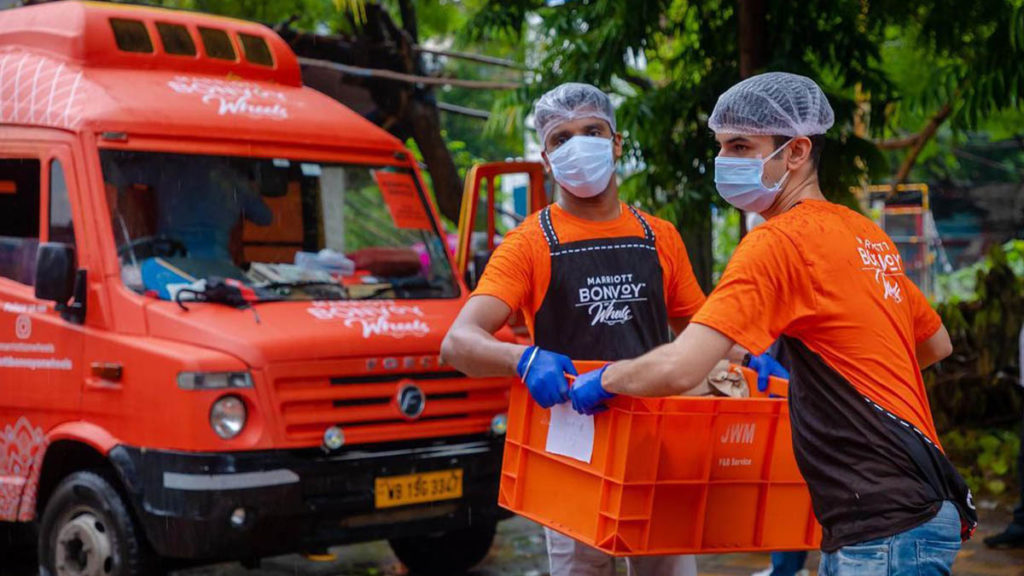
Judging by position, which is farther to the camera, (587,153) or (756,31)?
(756,31)

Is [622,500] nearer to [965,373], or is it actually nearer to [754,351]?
[754,351]

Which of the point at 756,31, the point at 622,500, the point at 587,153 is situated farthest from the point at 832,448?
the point at 756,31

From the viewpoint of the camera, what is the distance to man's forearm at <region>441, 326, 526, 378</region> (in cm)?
372

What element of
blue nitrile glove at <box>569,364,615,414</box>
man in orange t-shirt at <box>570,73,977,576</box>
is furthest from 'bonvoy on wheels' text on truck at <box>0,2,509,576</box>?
man in orange t-shirt at <box>570,73,977,576</box>

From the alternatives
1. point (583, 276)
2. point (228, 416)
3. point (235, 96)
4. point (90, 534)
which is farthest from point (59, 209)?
point (583, 276)

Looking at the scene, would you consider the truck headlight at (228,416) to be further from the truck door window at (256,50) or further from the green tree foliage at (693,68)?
the green tree foliage at (693,68)

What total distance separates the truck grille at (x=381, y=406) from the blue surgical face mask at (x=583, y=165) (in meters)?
2.03

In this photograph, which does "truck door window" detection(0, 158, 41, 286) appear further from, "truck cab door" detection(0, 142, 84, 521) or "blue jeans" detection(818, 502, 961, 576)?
"blue jeans" detection(818, 502, 961, 576)

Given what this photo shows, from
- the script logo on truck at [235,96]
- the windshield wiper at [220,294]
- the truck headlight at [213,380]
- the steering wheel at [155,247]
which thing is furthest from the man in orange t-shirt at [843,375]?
the script logo on truck at [235,96]

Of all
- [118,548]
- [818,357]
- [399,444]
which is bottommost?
[118,548]

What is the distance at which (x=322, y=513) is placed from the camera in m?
5.94

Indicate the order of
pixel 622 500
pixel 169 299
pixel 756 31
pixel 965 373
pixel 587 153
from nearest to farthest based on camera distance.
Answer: pixel 622 500 < pixel 587 153 < pixel 169 299 < pixel 756 31 < pixel 965 373

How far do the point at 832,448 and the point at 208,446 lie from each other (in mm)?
3404

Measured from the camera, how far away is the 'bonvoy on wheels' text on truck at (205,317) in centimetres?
579
